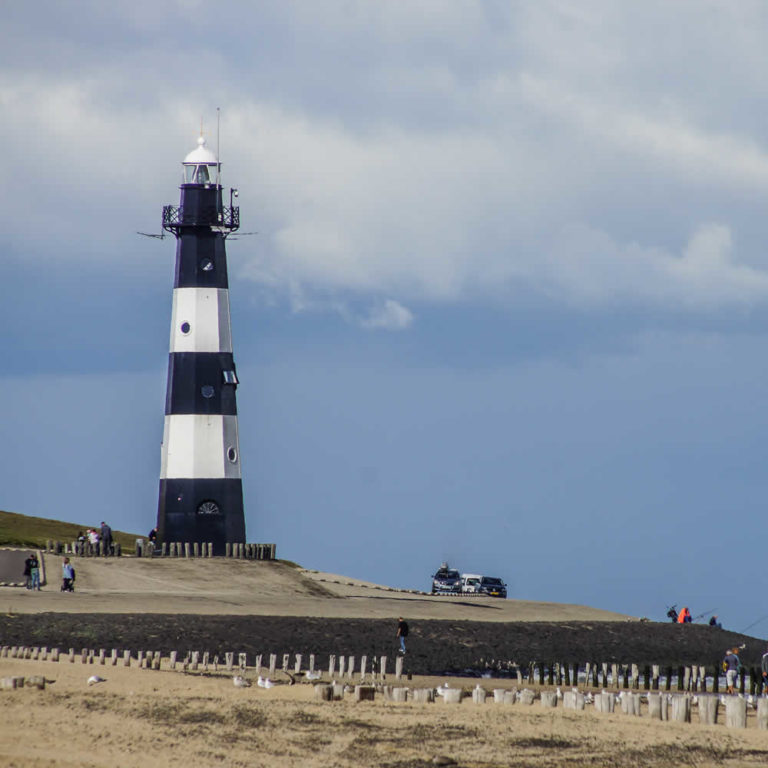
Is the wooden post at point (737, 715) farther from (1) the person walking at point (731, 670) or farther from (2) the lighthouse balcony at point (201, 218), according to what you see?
(2) the lighthouse balcony at point (201, 218)

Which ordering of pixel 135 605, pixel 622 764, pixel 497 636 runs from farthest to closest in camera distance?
pixel 497 636
pixel 135 605
pixel 622 764

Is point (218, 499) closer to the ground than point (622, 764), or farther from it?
farther from it

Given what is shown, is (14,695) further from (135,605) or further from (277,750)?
(135,605)

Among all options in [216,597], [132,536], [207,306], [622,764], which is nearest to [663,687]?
[216,597]

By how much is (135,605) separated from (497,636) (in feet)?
39.4

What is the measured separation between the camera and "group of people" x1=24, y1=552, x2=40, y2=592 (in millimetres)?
51469

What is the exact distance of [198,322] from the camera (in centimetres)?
6062

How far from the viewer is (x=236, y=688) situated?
32.5 meters

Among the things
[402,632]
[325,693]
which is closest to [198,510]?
[402,632]

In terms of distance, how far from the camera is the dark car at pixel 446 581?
77438 mm

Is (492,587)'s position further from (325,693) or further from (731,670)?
(325,693)

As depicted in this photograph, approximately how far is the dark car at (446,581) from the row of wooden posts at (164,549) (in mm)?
17360

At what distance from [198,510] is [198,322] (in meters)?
7.21

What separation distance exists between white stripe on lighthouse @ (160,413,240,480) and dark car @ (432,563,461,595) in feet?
65.6
